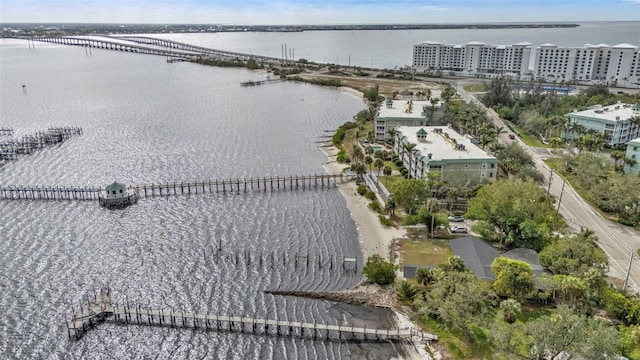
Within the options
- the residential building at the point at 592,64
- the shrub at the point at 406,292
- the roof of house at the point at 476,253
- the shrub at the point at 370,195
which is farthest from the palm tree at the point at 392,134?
the residential building at the point at 592,64

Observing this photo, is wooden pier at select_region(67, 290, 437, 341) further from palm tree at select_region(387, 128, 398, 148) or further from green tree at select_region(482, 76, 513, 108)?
green tree at select_region(482, 76, 513, 108)

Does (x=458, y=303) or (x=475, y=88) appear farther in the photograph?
(x=475, y=88)

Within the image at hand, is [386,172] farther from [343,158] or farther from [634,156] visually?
[634,156]

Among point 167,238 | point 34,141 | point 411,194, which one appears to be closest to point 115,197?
point 167,238

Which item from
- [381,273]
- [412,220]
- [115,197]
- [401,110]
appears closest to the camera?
[381,273]

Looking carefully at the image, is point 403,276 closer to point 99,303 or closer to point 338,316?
point 338,316

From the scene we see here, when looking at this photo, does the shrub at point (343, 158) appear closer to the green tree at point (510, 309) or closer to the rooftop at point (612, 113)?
the green tree at point (510, 309)

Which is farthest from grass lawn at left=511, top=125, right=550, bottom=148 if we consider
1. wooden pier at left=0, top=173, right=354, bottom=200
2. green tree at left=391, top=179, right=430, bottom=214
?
green tree at left=391, top=179, right=430, bottom=214
